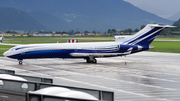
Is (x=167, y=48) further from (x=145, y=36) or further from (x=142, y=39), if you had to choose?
(x=142, y=39)

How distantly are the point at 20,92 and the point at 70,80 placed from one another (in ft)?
53.2

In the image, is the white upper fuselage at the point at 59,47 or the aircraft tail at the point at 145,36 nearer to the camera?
the white upper fuselage at the point at 59,47

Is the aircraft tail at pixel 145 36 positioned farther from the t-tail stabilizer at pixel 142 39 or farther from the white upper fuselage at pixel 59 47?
the white upper fuselage at pixel 59 47

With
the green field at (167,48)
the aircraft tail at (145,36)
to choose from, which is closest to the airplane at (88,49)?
the aircraft tail at (145,36)

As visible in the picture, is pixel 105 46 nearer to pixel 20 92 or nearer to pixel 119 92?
pixel 119 92

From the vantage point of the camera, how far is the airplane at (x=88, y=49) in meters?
39.2

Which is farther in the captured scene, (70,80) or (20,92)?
(70,80)

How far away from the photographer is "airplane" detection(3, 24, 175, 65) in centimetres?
3919

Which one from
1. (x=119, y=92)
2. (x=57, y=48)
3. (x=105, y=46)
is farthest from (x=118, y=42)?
(x=119, y=92)

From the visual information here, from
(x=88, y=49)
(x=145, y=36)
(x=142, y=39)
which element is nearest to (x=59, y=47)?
(x=88, y=49)

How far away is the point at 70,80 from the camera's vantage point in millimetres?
26000

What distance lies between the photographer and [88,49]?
136 feet

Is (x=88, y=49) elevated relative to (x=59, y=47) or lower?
lower

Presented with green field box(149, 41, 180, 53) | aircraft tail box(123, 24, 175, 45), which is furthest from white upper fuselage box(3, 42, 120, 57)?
green field box(149, 41, 180, 53)
